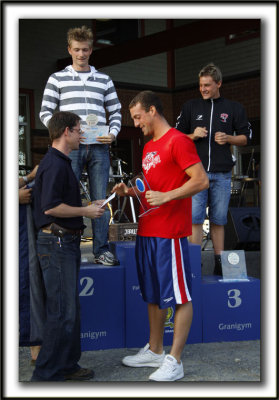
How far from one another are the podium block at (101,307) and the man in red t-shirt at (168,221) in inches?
21.7

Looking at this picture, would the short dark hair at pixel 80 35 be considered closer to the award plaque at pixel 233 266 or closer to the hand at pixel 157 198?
the hand at pixel 157 198

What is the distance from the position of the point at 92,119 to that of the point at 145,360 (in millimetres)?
1803

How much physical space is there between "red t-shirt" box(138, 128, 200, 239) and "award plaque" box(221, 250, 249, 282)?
3.65 ft

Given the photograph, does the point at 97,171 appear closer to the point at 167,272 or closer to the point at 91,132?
the point at 91,132

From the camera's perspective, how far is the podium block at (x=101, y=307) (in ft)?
13.5

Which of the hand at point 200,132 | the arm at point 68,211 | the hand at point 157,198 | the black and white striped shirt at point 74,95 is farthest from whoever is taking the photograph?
the hand at point 200,132

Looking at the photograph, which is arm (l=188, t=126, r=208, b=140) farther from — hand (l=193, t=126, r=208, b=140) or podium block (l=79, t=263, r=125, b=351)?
podium block (l=79, t=263, r=125, b=351)

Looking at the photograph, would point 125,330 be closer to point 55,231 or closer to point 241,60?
point 55,231

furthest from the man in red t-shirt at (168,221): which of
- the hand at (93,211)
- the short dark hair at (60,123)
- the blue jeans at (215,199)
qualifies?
the blue jeans at (215,199)

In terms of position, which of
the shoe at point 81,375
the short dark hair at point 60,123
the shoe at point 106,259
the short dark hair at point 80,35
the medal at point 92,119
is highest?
the short dark hair at point 80,35

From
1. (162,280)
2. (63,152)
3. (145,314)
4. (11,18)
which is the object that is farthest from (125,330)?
(11,18)

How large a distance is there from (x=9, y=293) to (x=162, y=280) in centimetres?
105

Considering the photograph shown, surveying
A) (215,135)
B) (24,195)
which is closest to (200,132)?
(215,135)

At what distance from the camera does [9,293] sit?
2799mm
